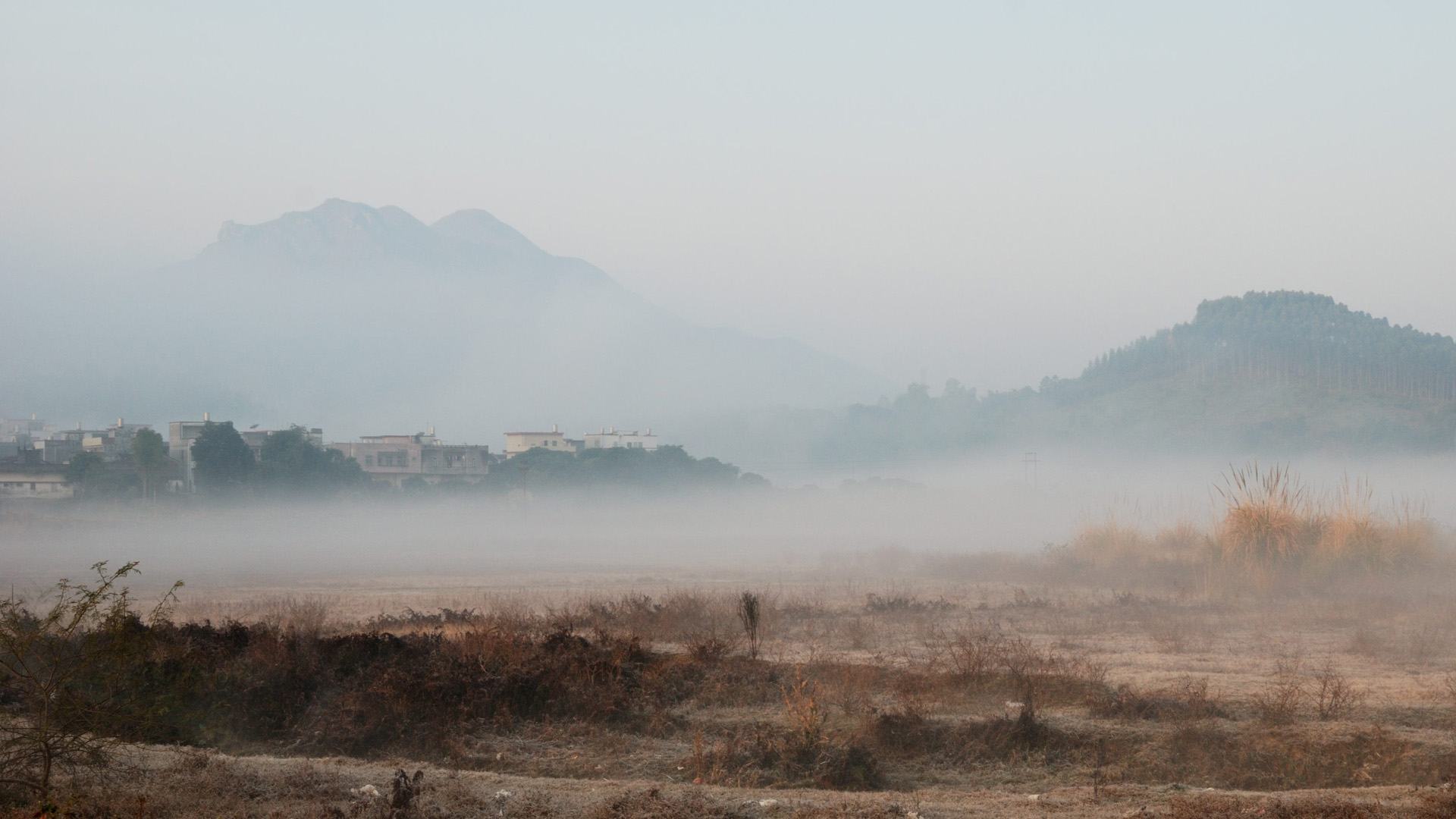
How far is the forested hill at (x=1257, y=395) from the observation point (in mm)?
135375

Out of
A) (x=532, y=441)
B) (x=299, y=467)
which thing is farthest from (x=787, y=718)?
(x=532, y=441)

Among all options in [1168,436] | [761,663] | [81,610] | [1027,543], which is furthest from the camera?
[1168,436]

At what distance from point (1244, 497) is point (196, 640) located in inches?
974

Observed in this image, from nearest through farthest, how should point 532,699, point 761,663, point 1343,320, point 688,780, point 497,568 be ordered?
1. point 688,780
2. point 532,699
3. point 761,663
4. point 497,568
5. point 1343,320

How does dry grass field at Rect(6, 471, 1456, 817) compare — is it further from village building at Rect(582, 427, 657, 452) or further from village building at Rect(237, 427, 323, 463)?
village building at Rect(582, 427, 657, 452)

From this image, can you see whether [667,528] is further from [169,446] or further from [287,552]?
[169,446]

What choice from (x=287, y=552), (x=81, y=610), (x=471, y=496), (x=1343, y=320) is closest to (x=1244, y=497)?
(x=81, y=610)

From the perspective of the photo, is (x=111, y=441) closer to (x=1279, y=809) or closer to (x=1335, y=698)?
A: (x=1335, y=698)

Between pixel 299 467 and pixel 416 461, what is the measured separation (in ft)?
82.2

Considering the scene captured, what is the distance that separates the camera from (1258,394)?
156 metres

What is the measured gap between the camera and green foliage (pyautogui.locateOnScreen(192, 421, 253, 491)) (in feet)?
291

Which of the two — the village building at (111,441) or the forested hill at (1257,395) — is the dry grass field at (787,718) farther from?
the forested hill at (1257,395)

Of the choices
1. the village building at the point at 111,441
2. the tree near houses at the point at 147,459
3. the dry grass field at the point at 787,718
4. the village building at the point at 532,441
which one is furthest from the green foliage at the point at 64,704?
the village building at the point at 532,441

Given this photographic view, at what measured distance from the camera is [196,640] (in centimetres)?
1476
